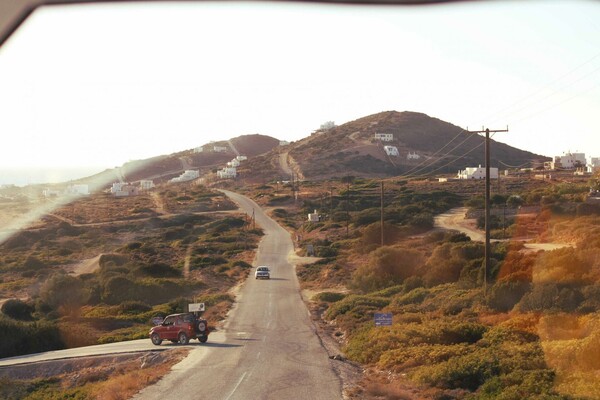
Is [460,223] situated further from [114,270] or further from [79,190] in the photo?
[79,190]

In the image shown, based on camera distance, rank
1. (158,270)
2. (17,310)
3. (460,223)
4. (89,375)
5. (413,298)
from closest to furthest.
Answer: (89,375) < (413,298) < (17,310) < (158,270) < (460,223)

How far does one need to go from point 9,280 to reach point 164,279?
35.8 ft

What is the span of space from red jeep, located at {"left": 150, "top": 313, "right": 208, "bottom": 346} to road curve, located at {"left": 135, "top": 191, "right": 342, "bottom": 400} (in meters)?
0.68

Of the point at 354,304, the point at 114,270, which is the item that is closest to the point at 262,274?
the point at 114,270

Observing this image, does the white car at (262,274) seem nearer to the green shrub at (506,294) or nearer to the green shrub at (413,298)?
the green shrub at (413,298)

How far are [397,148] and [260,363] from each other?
374 feet

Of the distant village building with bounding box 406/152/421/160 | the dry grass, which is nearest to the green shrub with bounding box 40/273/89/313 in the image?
the dry grass

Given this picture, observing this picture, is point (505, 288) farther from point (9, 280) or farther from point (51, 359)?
point (9, 280)

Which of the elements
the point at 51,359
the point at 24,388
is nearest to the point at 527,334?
the point at 24,388

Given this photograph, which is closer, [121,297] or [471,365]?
→ [471,365]

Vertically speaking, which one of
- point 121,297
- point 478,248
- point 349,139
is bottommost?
point 121,297

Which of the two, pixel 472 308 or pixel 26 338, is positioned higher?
pixel 472 308

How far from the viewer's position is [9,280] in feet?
161

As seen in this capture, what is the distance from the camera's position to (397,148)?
5207 inches
